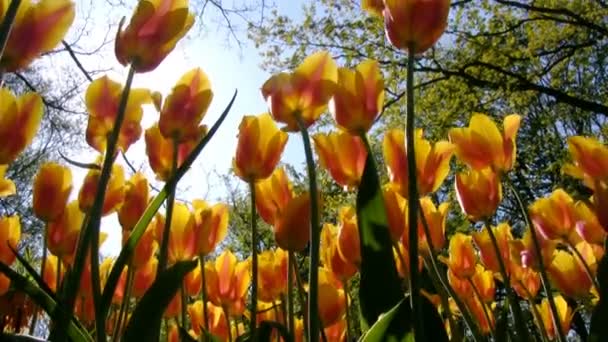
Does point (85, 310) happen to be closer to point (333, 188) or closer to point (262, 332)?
point (262, 332)

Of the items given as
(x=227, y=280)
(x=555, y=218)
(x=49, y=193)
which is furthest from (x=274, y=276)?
(x=555, y=218)

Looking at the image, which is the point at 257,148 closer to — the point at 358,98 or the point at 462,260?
the point at 358,98

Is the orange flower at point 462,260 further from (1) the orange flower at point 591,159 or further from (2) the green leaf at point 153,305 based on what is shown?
(2) the green leaf at point 153,305

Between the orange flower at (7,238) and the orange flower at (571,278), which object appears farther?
the orange flower at (571,278)

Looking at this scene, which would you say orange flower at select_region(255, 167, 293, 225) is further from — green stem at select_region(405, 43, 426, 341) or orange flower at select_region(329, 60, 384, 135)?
green stem at select_region(405, 43, 426, 341)

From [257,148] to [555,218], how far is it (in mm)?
693

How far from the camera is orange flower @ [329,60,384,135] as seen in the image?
90 cm

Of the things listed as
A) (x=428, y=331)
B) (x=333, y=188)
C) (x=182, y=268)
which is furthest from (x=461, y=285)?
(x=333, y=188)

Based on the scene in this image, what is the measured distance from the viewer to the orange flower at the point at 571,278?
1.44 meters

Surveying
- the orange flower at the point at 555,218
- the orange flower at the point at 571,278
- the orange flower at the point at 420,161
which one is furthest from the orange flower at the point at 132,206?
the orange flower at the point at 571,278

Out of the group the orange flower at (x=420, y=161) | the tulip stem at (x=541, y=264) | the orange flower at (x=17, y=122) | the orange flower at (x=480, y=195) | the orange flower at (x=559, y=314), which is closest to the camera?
the orange flower at (x=17, y=122)

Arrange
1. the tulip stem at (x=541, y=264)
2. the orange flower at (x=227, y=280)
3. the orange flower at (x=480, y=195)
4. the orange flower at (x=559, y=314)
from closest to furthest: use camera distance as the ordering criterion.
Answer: the tulip stem at (x=541, y=264)
the orange flower at (x=480, y=195)
the orange flower at (x=227, y=280)
the orange flower at (x=559, y=314)

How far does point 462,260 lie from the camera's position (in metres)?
1.41

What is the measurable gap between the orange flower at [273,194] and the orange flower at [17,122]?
1.05 feet
